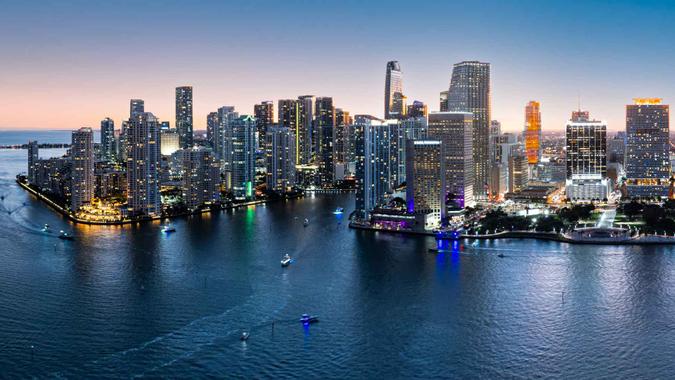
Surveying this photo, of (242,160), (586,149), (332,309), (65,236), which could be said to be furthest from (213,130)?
(332,309)

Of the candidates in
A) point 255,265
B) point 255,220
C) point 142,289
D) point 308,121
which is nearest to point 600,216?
point 255,220

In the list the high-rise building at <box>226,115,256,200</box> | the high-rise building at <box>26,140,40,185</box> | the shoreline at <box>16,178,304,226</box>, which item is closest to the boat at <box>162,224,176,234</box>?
the shoreline at <box>16,178,304,226</box>

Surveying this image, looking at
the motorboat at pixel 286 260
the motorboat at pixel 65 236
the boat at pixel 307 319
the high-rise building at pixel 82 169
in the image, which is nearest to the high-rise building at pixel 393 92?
the high-rise building at pixel 82 169

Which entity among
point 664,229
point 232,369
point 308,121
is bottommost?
point 232,369

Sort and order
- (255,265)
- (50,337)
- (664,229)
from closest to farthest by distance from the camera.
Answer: (50,337) < (255,265) < (664,229)

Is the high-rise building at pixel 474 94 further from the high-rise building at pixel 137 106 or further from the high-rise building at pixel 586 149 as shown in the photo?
the high-rise building at pixel 137 106

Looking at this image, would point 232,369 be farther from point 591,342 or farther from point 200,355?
point 591,342
